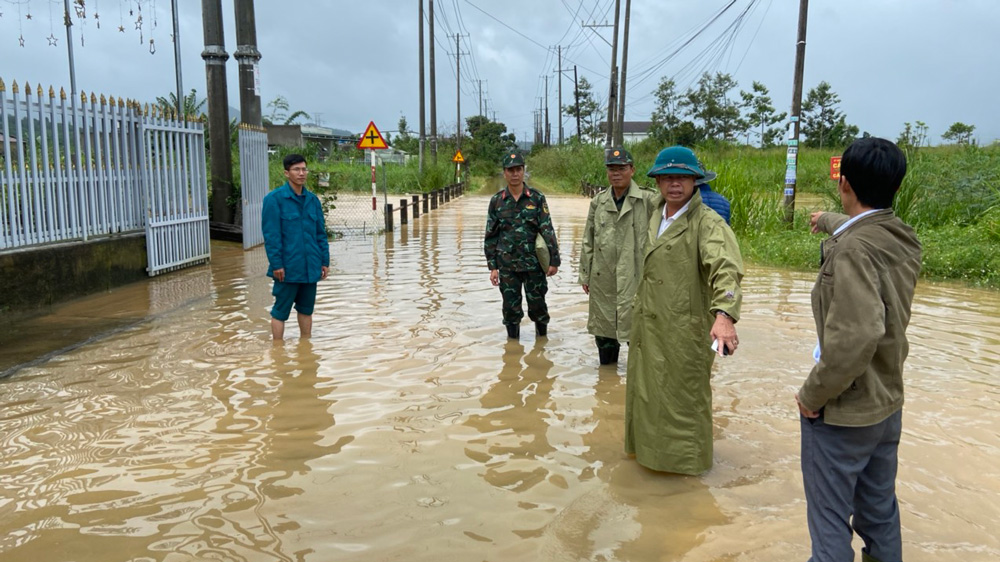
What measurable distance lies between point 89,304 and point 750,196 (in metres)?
11.4

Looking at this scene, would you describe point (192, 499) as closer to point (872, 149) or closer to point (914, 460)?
point (872, 149)

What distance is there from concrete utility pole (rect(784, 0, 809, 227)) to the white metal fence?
10765 millimetres

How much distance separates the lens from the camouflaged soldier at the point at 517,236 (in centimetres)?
682

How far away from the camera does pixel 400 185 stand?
125ft

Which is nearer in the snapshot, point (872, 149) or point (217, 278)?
point (872, 149)

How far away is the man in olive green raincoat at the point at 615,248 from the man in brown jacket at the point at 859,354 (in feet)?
9.01

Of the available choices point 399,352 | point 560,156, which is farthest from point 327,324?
point 560,156

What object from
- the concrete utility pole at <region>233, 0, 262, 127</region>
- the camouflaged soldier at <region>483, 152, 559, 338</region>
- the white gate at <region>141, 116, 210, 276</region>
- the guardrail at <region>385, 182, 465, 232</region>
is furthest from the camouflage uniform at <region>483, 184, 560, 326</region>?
the guardrail at <region>385, 182, 465, 232</region>

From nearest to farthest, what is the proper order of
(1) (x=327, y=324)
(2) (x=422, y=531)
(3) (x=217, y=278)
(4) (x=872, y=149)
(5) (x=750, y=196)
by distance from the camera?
(4) (x=872, y=149) < (2) (x=422, y=531) < (1) (x=327, y=324) < (3) (x=217, y=278) < (5) (x=750, y=196)

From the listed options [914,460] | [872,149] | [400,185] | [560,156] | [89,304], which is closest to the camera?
[872,149]

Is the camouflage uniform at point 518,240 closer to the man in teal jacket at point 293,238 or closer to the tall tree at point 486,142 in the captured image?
the man in teal jacket at point 293,238

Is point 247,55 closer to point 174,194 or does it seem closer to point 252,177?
point 252,177

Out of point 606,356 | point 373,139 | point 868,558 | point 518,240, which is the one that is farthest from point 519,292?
point 373,139

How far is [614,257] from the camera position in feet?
18.9
